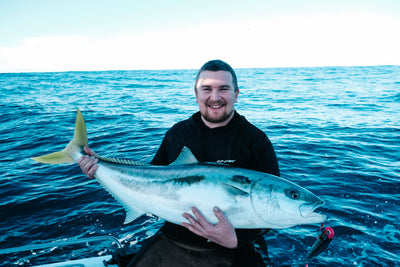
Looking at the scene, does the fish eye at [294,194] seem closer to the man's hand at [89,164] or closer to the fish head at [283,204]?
the fish head at [283,204]

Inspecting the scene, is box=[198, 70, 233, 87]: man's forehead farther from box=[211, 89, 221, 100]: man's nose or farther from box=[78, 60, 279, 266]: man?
box=[211, 89, 221, 100]: man's nose

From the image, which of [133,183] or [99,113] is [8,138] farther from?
[133,183]

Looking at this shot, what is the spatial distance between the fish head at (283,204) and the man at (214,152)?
1.78 feet

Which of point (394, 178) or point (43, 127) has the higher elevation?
point (43, 127)

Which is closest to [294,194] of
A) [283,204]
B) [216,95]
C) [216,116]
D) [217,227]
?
[283,204]

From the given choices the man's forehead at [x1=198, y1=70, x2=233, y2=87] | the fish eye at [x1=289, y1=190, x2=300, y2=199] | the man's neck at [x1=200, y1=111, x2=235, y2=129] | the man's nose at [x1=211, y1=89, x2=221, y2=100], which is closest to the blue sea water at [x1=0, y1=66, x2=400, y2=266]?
the fish eye at [x1=289, y1=190, x2=300, y2=199]

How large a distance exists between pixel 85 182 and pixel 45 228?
2443mm

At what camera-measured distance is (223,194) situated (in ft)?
9.30

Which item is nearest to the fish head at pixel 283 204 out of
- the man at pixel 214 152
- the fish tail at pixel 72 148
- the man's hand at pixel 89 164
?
the man at pixel 214 152

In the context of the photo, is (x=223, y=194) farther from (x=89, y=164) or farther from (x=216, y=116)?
(x=89, y=164)

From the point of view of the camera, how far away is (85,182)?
8.86 metres

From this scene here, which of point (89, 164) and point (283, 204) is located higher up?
point (89, 164)

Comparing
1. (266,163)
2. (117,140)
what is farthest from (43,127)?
Answer: (266,163)

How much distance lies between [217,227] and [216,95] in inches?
71.6
